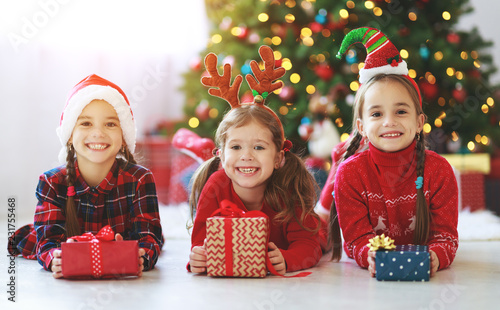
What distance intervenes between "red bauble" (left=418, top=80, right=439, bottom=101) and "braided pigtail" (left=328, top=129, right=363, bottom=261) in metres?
1.25

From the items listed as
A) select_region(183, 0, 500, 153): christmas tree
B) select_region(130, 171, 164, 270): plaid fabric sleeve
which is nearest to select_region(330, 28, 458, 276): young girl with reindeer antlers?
select_region(130, 171, 164, 270): plaid fabric sleeve

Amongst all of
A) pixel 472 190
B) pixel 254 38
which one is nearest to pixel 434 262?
pixel 472 190

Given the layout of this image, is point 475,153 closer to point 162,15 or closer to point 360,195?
point 360,195

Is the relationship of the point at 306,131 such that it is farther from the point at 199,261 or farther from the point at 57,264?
the point at 57,264

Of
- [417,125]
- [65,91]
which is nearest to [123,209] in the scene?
[417,125]

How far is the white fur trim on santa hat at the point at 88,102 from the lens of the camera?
173 cm

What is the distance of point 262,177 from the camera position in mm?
1673

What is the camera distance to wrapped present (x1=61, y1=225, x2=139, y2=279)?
1491 millimetres

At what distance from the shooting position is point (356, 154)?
1.83 metres

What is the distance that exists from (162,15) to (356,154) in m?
2.65

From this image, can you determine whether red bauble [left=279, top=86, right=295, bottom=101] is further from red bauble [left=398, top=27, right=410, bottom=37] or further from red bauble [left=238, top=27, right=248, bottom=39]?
red bauble [left=398, top=27, right=410, bottom=37]

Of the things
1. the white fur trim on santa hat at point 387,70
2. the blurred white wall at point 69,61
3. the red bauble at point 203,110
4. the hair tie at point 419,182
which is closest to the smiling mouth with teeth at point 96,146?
the white fur trim on santa hat at point 387,70

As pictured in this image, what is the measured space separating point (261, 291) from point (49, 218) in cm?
72

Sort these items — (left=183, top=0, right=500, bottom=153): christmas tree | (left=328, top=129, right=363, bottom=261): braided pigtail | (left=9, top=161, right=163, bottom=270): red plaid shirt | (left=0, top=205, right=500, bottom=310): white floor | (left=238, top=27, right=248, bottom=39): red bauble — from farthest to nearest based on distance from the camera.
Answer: (left=238, top=27, right=248, bottom=39): red bauble, (left=183, top=0, right=500, bottom=153): christmas tree, (left=328, top=129, right=363, bottom=261): braided pigtail, (left=9, top=161, right=163, bottom=270): red plaid shirt, (left=0, top=205, right=500, bottom=310): white floor
